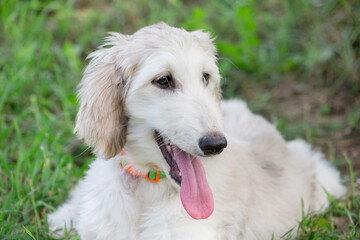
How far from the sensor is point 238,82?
6641 millimetres

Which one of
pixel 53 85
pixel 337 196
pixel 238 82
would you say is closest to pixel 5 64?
pixel 53 85

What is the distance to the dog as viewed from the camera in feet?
9.98

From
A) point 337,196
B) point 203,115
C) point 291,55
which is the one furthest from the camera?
point 291,55

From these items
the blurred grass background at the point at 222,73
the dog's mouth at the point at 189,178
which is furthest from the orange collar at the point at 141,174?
the blurred grass background at the point at 222,73

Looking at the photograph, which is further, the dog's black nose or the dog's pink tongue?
the dog's pink tongue

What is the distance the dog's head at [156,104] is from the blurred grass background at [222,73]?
3.73ft

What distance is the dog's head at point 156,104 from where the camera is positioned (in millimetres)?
3027

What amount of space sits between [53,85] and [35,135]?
3.71ft

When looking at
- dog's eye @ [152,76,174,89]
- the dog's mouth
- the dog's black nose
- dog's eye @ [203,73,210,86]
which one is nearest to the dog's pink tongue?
the dog's mouth

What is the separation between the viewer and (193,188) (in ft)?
10.1

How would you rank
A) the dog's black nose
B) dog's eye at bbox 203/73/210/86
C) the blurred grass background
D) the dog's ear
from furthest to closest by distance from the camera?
the blurred grass background < dog's eye at bbox 203/73/210/86 < the dog's ear < the dog's black nose

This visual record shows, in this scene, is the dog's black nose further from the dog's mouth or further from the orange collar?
the orange collar

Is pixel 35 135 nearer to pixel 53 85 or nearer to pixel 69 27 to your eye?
pixel 53 85

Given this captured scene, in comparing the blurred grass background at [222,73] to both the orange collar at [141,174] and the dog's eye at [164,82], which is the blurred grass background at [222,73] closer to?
the orange collar at [141,174]
